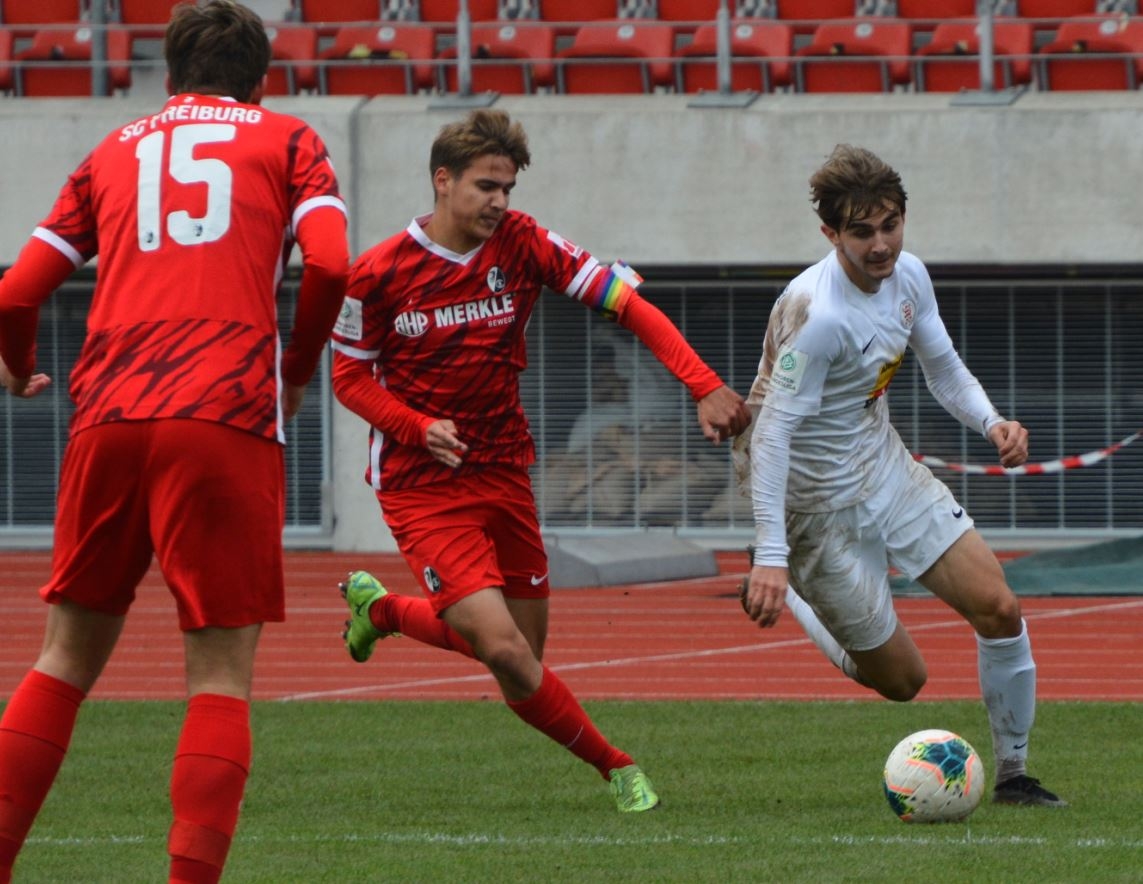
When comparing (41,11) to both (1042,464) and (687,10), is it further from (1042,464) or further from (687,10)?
(1042,464)

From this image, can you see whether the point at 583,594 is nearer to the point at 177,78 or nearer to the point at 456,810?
the point at 456,810

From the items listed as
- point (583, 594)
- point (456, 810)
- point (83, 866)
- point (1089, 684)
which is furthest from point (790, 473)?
point (583, 594)

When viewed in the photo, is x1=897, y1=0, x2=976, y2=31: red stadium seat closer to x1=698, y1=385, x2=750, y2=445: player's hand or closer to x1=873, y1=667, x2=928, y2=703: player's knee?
x1=873, y1=667, x2=928, y2=703: player's knee

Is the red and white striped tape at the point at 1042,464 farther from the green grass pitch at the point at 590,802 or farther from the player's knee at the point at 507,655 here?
the player's knee at the point at 507,655

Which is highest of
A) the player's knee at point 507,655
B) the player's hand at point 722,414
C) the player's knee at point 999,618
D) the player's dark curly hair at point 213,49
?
the player's dark curly hair at point 213,49

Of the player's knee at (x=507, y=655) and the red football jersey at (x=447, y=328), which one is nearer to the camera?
the player's knee at (x=507, y=655)

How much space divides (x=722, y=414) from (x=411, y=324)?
1304 millimetres

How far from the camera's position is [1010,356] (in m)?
18.4

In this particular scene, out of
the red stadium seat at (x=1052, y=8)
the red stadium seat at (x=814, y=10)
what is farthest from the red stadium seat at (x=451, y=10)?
the red stadium seat at (x=1052, y=8)

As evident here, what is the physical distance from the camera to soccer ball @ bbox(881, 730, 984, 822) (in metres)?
6.03

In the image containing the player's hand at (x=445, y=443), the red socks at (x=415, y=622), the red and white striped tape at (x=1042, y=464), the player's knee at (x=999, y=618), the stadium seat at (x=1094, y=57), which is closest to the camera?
the player's hand at (x=445, y=443)

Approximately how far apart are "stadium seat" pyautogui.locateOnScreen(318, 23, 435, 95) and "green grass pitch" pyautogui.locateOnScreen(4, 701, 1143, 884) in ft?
33.3

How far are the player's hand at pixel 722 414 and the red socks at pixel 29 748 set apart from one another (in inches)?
74.1

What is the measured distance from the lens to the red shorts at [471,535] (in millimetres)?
6367
